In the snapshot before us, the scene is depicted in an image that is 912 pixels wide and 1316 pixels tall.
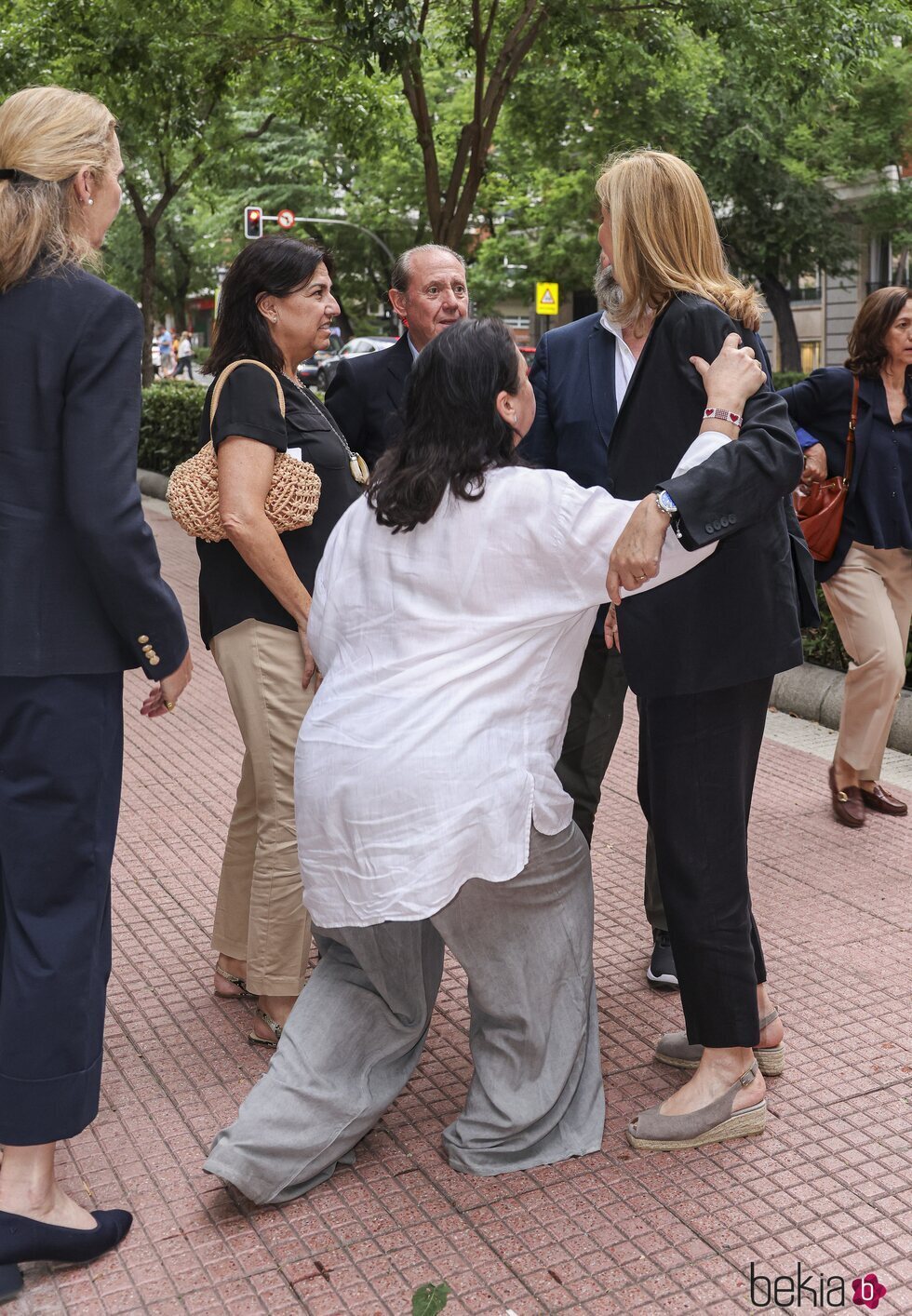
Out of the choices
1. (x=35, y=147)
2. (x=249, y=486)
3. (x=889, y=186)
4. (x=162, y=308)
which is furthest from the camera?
(x=162, y=308)

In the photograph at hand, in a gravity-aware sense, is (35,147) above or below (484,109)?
below

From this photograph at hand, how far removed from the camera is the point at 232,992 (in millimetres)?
4246

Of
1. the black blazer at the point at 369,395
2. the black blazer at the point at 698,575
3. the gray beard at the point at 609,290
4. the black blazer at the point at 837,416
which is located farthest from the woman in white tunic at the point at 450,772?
the black blazer at the point at 837,416

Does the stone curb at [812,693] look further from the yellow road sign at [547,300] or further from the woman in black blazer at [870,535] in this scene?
the yellow road sign at [547,300]

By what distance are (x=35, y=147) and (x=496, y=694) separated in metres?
1.38

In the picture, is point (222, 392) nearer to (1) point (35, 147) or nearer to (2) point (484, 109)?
(1) point (35, 147)

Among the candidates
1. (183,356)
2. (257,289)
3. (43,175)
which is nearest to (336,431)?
(257,289)

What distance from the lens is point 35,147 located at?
9.10 ft

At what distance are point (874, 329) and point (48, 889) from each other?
4106mm

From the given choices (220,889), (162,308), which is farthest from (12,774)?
(162,308)

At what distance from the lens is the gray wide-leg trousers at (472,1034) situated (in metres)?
3.08

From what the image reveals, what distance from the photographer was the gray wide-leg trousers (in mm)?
3082
